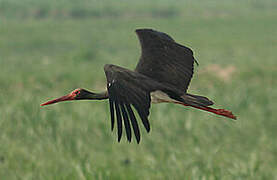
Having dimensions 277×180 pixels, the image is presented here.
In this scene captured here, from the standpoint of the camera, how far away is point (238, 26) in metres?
21.7

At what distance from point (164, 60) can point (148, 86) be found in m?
0.42

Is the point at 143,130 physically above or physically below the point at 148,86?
below

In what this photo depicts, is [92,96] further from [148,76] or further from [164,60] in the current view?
[164,60]

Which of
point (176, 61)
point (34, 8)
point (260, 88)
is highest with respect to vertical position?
point (176, 61)

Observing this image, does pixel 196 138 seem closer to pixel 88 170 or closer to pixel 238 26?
pixel 88 170

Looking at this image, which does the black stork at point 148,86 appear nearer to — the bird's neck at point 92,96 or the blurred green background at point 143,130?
the bird's neck at point 92,96

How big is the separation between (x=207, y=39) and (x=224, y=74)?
7.23 metres

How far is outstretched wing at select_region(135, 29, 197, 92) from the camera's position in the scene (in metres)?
1.90

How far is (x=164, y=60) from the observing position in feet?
6.64

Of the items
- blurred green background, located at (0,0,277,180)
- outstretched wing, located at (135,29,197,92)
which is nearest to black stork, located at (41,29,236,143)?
outstretched wing, located at (135,29,197,92)

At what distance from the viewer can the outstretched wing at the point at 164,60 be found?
1.90 metres

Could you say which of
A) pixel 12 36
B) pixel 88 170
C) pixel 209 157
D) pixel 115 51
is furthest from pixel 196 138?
pixel 12 36

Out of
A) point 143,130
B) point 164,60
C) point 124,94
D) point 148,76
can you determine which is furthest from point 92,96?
point 143,130

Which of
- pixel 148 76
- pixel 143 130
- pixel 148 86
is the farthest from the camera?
pixel 143 130
